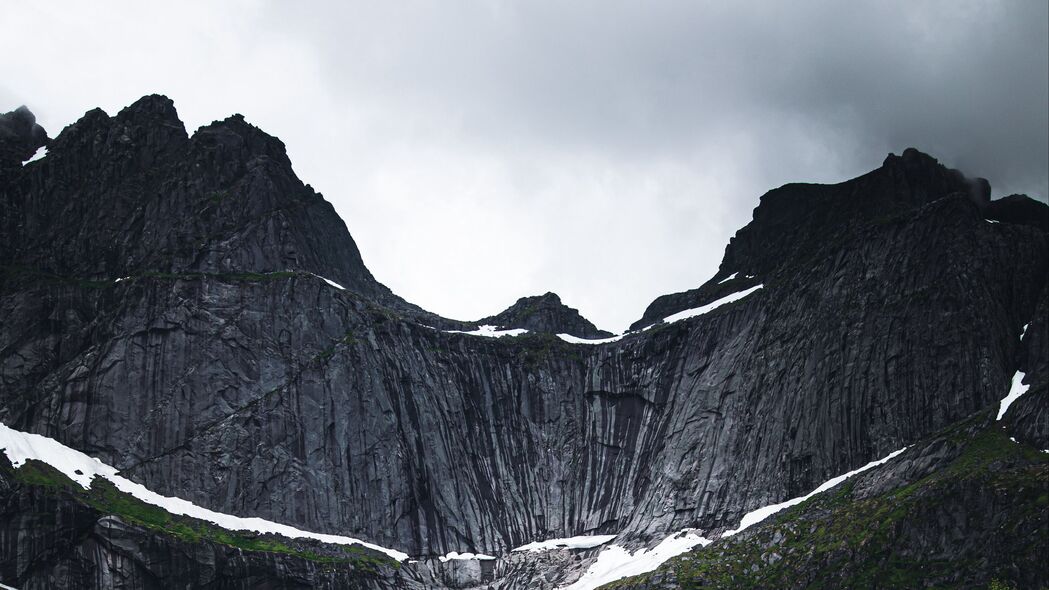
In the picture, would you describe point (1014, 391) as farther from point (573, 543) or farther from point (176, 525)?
point (176, 525)

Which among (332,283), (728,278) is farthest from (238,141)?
(728,278)

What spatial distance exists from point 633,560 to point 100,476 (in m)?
63.9

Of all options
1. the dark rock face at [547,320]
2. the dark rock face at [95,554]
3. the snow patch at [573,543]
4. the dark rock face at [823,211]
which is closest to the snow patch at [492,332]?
the dark rock face at [547,320]

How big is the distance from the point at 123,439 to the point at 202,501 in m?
12.8

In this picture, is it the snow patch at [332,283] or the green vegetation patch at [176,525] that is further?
the snow patch at [332,283]

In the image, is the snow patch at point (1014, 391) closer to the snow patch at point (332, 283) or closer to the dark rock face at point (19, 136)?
the snow patch at point (332, 283)

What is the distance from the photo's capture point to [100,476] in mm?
125188

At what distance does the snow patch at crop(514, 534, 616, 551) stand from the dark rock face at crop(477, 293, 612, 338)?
4568 cm

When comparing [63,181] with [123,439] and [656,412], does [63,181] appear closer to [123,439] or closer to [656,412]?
[123,439]

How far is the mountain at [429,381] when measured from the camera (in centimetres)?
11450

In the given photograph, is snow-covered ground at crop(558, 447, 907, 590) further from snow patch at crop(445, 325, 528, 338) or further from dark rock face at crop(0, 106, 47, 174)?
dark rock face at crop(0, 106, 47, 174)

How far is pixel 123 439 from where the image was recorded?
5118 inches

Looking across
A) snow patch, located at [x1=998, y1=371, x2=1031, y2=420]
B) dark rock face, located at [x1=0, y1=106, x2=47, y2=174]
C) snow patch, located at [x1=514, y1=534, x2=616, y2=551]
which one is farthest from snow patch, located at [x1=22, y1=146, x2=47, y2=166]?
snow patch, located at [x1=998, y1=371, x2=1031, y2=420]

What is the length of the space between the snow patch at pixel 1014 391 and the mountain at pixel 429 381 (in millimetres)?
1189
